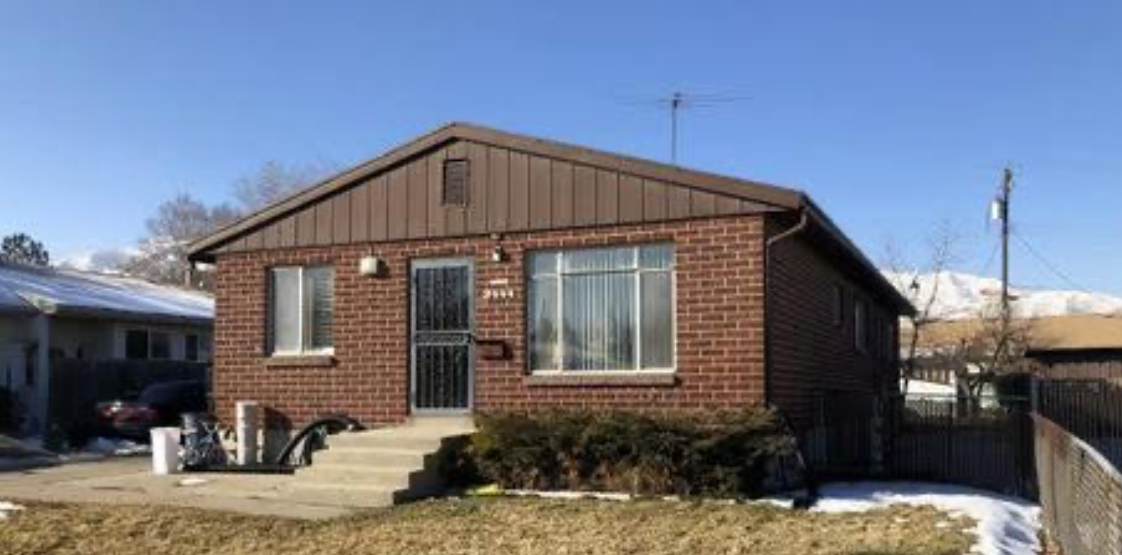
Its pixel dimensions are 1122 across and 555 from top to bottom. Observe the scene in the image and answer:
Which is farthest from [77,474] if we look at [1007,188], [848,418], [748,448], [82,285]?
[1007,188]

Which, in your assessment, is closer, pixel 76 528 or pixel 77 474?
pixel 76 528

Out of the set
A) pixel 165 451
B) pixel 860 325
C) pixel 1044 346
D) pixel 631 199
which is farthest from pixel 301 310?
pixel 1044 346

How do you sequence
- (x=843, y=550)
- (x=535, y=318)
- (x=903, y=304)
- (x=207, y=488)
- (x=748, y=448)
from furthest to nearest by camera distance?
(x=903, y=304) → (x=535, y=318) → (x=207, y=488) → (x=748, y=448) → (x=843, y=550)

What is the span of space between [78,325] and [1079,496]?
24071mm

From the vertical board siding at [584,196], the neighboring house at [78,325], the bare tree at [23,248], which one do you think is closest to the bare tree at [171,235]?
the bare tree at [23,248]

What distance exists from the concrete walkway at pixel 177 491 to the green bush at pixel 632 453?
1.92 metres

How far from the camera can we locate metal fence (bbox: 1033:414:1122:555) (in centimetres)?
684

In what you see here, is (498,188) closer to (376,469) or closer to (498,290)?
(498,290)

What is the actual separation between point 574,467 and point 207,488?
4224 millimetres

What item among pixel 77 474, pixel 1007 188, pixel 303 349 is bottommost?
pixel 77 474

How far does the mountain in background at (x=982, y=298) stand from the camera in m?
56.2

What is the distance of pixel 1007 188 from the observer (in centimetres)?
4403

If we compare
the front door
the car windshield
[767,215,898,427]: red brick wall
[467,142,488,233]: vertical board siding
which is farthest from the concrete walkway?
the car windshield

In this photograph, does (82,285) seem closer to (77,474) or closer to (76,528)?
(77,474)
